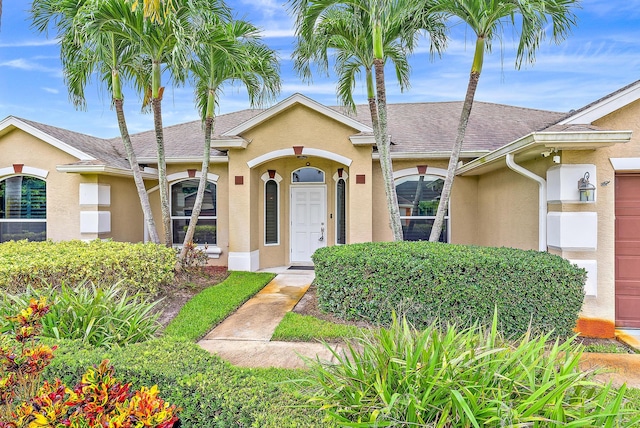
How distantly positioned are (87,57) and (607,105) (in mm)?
10002

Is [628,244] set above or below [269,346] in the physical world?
above

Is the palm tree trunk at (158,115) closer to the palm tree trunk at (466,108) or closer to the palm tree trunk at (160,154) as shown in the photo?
the palm tree trunk at (160,154)

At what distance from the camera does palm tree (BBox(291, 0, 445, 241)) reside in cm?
663

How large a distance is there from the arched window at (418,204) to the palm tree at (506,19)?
3595mm

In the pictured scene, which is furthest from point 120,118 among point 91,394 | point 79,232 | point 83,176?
point 91,394

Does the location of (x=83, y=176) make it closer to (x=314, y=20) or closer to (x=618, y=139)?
(x=314, y=20)

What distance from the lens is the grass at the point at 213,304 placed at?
5914 millimetres

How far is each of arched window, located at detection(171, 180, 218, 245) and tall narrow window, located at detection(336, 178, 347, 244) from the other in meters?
3.72

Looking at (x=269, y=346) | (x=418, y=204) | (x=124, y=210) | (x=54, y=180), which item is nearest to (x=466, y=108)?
(x=418, y=204)

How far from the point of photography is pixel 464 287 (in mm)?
5602

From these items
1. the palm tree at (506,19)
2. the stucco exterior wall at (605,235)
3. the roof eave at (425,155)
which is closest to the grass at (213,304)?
the roof eave at (425,155)

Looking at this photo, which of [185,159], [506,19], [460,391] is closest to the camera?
[460,391]

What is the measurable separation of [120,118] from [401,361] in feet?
28.8

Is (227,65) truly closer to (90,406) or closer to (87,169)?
(87,169)
